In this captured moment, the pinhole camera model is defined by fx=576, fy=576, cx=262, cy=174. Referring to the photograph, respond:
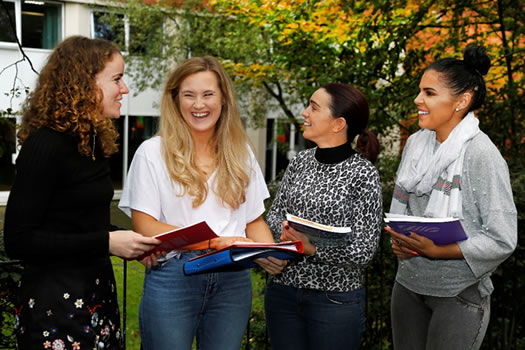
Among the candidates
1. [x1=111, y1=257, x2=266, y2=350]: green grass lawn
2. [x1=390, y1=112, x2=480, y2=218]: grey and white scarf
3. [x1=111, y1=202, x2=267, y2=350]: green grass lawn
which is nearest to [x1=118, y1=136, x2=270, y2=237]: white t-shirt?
[x1=390, y1=112, x2=480, y2=218]: grey and white scarf

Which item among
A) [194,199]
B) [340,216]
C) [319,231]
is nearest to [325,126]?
[340,216]

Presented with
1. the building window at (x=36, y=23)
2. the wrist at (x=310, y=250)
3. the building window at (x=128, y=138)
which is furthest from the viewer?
the building window at (x=128, y=138)

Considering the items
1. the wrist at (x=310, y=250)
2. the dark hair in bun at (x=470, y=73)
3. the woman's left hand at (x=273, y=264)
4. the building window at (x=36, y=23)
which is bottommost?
the woman's left hand at (x=273, y=264)

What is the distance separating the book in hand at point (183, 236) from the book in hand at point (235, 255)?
74 millimetres

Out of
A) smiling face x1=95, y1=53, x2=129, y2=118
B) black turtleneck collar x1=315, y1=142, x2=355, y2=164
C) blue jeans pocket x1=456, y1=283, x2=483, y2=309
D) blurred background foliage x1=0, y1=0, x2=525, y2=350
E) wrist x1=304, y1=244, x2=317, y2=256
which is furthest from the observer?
blurred background foliage x1=0, y1=0, x2=525, y2=350

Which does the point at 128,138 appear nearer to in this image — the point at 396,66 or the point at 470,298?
the point at 396,66

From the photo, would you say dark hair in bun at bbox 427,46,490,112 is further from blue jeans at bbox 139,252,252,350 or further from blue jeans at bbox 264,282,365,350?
blue jeans at bbox 139,252,252,350

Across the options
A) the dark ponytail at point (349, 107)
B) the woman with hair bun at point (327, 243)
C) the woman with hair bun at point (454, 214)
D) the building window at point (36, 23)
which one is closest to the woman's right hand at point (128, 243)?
the woman with hair bun at point (327, 243)

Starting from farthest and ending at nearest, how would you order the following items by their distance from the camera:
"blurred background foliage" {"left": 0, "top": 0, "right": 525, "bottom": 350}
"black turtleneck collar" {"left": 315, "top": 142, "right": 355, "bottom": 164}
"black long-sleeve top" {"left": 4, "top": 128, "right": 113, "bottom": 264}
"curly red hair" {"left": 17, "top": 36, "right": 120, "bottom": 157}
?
1. "blurred background foliage" {"left": 0, "top": 0, "right": 525, "bottom": 350}
2. "black turtleneck collar" {"left": 315, "top": 142, "right": 355, "bottom": 164}
3. "curly red hair" {"left": 17, "top": 36, "right": 120, "bottom": 157}
4. "black long-sleeve top" {"left": 4, "top": 128, "right": 113, "bottom": 264}

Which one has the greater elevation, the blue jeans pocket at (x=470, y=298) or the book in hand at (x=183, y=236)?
the book in hand at (x=183, y=236)

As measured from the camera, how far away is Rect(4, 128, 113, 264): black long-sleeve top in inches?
82.1

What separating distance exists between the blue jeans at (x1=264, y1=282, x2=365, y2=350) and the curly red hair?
1.19 m

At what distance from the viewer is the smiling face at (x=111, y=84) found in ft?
7.64

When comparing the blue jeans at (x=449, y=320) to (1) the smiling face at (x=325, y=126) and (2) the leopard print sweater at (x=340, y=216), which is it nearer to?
(2) the leopard print sweater at (x=340, y=216)
